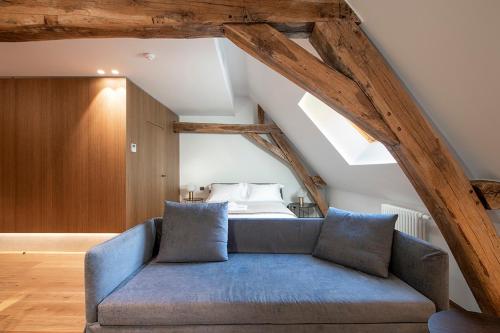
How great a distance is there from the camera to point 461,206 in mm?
1327

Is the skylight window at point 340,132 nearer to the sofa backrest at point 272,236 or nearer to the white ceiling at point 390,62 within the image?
the white ceiling at point 390,62

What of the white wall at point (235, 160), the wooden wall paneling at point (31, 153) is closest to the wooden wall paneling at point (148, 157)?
the white wall at point (235, 160)

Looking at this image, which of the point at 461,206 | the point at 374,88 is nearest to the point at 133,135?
the point at 374,88

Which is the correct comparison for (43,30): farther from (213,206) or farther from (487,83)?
(487,83)

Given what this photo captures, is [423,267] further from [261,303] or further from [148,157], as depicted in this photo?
[148,157]

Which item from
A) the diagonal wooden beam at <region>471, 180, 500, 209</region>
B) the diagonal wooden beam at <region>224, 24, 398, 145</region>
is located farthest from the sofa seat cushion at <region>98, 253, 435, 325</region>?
the diagonal wooden beam at <region>224, 24, 398, 145</region>

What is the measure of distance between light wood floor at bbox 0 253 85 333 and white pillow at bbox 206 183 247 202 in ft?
6.61

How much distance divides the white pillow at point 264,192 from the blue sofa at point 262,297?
2.68m

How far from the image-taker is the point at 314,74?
143 cm

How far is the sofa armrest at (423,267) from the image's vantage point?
1.29m

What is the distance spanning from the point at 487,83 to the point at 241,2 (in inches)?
51.3

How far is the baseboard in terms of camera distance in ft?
9.71

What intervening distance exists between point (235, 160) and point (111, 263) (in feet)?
11.7

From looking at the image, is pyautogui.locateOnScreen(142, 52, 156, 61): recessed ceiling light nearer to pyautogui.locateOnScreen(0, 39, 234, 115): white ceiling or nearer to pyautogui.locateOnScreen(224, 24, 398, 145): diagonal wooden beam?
pyautogui.locateOnScreen(0, 39, 234, 115): white ceiling
